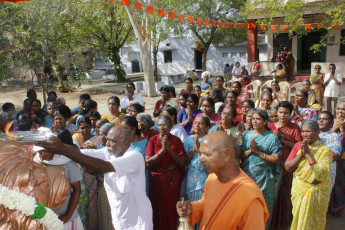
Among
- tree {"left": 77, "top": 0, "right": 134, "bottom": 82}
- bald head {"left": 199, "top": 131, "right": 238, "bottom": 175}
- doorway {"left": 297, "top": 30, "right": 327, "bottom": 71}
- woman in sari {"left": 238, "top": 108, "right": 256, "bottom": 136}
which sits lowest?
woman in sari {"left": 238, "top": 108, "right": 256, "bottom": 136}

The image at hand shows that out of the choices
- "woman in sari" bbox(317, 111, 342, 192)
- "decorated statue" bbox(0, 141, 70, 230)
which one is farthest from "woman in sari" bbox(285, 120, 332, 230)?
"decorated statue" bbox(0, 141, 70, 230)

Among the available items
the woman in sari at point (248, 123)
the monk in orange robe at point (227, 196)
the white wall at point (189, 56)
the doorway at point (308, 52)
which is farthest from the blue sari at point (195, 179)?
the white wall at point (189, 56)

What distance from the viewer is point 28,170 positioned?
5.34ft

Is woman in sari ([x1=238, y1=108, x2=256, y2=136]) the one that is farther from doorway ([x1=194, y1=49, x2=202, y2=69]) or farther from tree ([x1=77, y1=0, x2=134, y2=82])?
doorway ([x1=194, y1=49, x2=202, y2=69])

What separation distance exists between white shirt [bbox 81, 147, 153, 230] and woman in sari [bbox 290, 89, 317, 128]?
2735 millimetres

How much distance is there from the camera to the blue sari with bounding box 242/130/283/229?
3311 mm

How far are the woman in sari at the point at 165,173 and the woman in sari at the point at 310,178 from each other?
121 cm

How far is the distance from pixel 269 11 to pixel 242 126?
5.85 meters

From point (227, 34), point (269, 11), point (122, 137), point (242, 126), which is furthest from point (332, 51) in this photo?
point (122, 137)

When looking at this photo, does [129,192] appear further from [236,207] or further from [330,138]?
[330,138]

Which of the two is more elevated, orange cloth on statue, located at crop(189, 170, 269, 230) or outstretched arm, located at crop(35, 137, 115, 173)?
outstretched arm, located at crop(35, 137, 115, 173)

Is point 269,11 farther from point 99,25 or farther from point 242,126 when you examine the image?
point 99,25

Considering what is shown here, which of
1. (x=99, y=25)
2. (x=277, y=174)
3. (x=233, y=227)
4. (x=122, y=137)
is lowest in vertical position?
(x=277, y=174)

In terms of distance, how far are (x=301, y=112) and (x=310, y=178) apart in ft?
6.42
